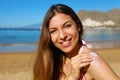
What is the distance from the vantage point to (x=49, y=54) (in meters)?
2.59

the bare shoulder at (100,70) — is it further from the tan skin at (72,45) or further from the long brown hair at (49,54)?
A: the long brown hair at (49,54)

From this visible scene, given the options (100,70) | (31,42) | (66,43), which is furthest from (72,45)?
(31,42)

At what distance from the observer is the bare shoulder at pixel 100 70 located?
2.16 m

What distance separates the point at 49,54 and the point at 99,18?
167 meters

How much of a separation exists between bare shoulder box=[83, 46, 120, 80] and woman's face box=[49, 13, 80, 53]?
0.17 meters

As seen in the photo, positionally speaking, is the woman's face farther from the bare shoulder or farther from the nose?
the bare shoulder

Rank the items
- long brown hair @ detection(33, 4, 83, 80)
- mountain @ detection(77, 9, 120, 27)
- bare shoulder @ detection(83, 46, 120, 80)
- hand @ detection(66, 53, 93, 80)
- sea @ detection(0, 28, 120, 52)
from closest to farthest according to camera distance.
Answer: bare shoulder @ detection(83, 46, 120, 80)
hand @ detection(66, 53, 93, 80)
long brown hair @ detection(33, 4, 83, 80)
sea @ detection(0, 28, 120, 52)
mountain @ detection(77, 9, 120, 27)

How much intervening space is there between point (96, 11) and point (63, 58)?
6739 inches

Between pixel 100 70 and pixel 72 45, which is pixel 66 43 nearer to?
pixel 72 45

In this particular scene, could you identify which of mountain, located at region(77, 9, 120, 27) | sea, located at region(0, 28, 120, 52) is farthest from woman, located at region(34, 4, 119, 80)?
mountain, located at region(77, 9, 120, 27)

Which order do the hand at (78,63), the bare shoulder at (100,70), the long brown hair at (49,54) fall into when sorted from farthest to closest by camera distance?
1. the long brown hair at (49,54)
2. the hand at (78,63)
3. the bare shoulder at (100,70)

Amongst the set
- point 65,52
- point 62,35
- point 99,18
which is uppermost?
point 62,35

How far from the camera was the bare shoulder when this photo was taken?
2157 millimetres

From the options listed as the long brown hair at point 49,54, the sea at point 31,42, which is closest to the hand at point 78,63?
the long brown hair at point 49,54
